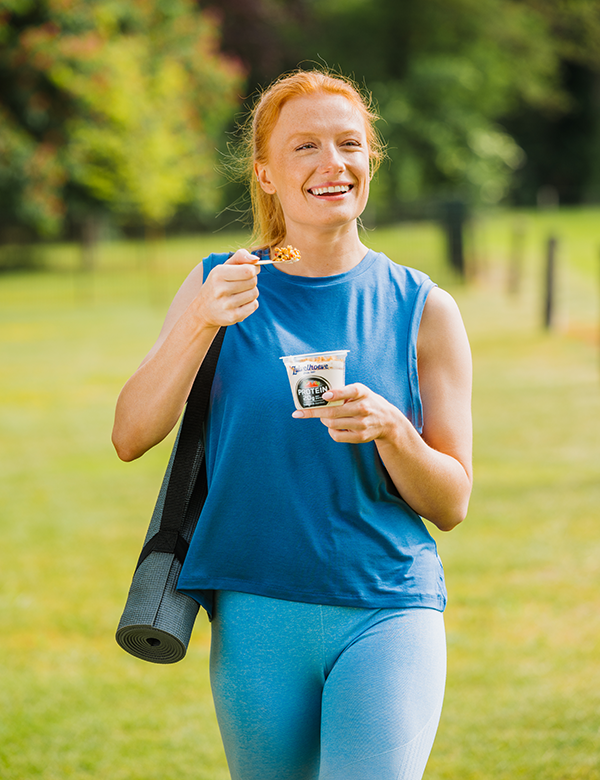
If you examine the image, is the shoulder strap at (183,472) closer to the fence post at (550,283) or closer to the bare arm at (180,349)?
the bare arm at (180,349)

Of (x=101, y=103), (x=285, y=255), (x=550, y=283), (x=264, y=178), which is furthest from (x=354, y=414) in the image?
(x=101, y=103)

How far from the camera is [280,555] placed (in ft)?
6.48

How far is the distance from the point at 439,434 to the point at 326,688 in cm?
61

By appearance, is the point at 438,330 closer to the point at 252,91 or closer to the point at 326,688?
the point at 326,688

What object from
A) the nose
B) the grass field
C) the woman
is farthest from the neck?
the grass field

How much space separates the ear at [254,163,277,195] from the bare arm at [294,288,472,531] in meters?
0.49

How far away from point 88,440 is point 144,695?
537cm

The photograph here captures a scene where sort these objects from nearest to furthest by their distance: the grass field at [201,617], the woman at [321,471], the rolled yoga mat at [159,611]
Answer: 1. the woman at [321,471]
2. the rolled yoga mat at [159,611]
3. the grass field at [201,617]

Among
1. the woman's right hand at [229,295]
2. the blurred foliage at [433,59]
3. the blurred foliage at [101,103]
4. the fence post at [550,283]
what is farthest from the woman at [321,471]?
the blurred foliage at [433,59]

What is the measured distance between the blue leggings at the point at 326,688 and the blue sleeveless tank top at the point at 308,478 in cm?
5

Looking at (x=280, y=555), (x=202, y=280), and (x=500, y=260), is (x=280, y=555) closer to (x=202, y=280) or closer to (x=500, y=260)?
(x=202, y=280)

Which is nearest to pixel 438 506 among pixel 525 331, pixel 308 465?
pixel 308 465

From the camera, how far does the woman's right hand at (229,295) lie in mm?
1896

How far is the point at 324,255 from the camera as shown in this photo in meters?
2.13
